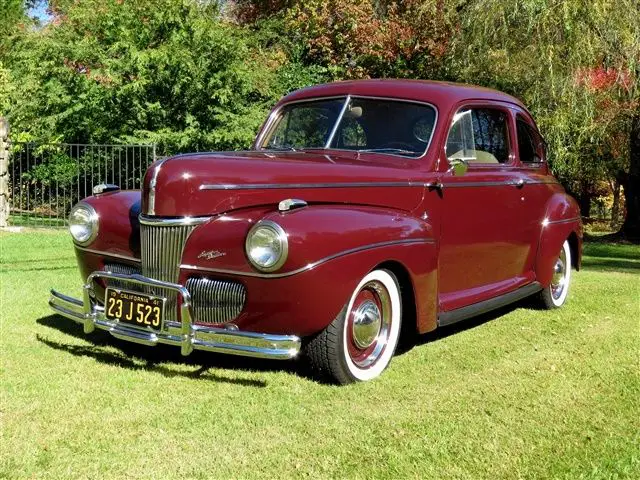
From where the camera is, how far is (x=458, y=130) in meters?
5.30

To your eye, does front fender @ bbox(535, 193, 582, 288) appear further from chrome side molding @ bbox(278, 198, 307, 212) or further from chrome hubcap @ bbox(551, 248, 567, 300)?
chrome side molding @ bbox(278, 198, 307, 212)

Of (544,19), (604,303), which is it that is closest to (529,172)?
(604,303)

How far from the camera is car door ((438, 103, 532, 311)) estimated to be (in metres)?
5.01

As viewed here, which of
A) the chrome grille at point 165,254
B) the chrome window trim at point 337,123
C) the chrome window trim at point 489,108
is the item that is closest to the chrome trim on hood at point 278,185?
the chrome grille at point 165,254

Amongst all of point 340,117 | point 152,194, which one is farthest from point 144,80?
point 152,194

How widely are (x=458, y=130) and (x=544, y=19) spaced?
330 inches

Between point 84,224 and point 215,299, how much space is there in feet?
4.32

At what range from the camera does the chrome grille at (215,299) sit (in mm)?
3945

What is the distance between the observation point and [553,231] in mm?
6305

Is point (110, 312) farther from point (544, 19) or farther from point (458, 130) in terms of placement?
point (544, 19)

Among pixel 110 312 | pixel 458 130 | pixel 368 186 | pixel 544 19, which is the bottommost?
pixel 110 312

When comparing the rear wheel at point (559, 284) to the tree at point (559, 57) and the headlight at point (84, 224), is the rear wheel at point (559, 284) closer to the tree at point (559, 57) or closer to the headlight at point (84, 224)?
the headlight at point (84, 224)

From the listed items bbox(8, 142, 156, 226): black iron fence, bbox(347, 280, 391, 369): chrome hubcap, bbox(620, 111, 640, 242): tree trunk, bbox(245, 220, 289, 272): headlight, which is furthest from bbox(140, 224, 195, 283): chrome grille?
bbox(620, 111, 640, 242): tree trunk

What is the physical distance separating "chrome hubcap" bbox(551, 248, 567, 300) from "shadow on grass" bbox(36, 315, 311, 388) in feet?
10.6
